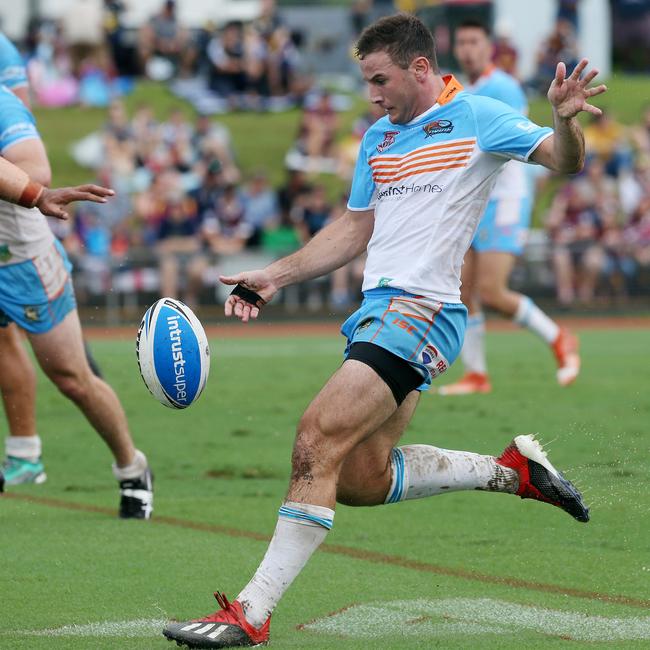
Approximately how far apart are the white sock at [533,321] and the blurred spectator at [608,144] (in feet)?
36.1

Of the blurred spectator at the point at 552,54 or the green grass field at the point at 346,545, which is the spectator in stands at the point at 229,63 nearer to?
the blurred spectator at the point at 552,54

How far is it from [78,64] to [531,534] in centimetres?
2228

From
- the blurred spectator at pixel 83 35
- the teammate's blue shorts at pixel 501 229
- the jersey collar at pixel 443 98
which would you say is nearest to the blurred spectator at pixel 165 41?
the blurred spectator at pixel 83 35

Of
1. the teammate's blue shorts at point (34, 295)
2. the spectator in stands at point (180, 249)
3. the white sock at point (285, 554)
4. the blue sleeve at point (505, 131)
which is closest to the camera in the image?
the white sock at point (285, 554)

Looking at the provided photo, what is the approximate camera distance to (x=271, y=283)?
5.33 m

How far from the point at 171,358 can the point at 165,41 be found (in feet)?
76.5

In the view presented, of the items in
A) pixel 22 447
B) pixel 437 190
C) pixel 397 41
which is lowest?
pixel 22 447

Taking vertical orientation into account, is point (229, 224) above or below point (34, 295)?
below

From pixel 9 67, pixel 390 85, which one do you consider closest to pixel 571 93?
pixel 390 85

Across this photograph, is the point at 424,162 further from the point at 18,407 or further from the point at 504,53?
the point at 504,53

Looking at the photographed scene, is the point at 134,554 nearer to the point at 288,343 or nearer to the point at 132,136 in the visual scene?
the point at 288,343

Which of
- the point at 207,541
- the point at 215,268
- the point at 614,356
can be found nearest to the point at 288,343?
the point at 215,268

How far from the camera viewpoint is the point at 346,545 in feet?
20.5

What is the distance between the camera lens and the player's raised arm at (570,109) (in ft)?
15.2
